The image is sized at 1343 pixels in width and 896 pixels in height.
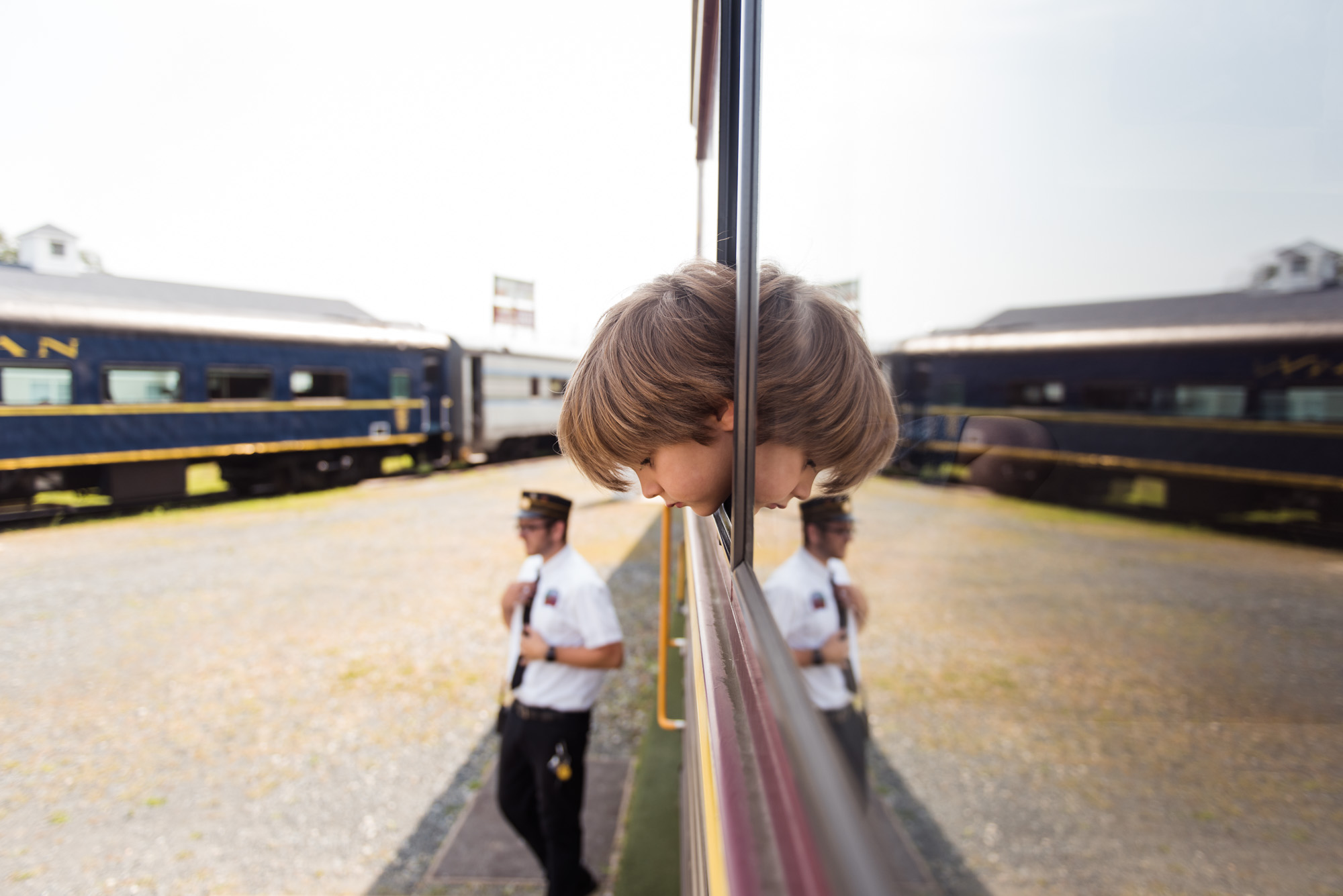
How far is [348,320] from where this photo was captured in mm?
9445

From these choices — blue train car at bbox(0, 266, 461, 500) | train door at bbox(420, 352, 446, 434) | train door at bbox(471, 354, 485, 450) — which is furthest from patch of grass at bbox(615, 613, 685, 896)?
train door at bbox(471, 354, 485, 450)

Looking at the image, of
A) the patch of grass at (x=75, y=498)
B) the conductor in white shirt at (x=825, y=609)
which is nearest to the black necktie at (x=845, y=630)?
the conductor in white shirt at (x=825, y=609)

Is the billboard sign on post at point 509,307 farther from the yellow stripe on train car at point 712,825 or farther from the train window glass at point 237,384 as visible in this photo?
the train window glass at point 237,384

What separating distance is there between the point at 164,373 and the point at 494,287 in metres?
6.54

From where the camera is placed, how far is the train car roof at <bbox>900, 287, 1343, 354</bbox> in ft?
1.42

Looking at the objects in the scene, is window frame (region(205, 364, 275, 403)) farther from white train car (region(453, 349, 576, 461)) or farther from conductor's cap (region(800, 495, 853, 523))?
conductor's cap (region(800, 495, 853, 523))

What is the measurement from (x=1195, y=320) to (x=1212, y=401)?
140 millimetres

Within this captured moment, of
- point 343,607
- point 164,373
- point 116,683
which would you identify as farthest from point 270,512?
point 116,683

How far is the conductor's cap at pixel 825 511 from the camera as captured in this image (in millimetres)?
1062

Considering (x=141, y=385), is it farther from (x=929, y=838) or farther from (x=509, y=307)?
(x=929, y=838)

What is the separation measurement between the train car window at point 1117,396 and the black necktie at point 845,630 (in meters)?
0.61

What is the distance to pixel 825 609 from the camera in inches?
47.7

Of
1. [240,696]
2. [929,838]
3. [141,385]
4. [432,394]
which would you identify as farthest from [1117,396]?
[432,394]

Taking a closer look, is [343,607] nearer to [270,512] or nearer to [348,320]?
[270,512]
